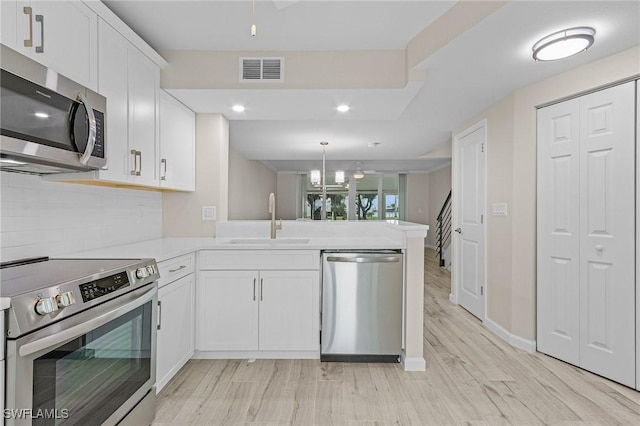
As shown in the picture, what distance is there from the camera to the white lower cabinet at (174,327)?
2000mm

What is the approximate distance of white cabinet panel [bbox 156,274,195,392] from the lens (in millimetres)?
2004

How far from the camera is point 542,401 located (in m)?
2.01

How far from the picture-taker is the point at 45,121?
1.40m

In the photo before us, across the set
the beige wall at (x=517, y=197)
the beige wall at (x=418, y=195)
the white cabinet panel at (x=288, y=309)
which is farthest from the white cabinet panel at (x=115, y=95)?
the beige wall at (x=418, y=195)

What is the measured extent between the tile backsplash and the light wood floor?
1.12 metres

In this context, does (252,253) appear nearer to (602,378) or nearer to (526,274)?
(526,274)

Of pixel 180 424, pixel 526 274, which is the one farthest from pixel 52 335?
pixel 526 274

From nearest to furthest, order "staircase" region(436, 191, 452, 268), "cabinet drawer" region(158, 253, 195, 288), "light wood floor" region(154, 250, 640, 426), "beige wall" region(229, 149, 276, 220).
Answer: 1. "light wood floor" region(154, 250, 640, 426)
2. "cabinet drawer" region(158, 253, 195, 288)
3. "beige wall" region(229, 149, 276, 220)
4. "staircase" region(436, 191, 452, 268)

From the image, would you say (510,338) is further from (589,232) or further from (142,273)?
(142,273)

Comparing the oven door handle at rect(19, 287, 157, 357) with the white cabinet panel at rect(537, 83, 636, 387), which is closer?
the oven door handle at rect(19, 287, 157, 357)

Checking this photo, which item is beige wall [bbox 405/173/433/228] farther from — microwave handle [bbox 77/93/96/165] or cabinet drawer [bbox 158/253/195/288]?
microwave handle [bbox 77/93/96/165]

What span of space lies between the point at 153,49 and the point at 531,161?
3190mm

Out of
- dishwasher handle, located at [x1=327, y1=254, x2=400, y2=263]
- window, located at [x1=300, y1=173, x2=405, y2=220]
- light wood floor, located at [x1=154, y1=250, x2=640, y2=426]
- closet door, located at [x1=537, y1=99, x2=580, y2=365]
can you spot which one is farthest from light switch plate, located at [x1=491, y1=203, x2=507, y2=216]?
window, located at [x1=300, y1=173, x2=405, y2=220]

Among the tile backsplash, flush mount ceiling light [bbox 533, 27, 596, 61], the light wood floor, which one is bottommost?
the light wood floor
